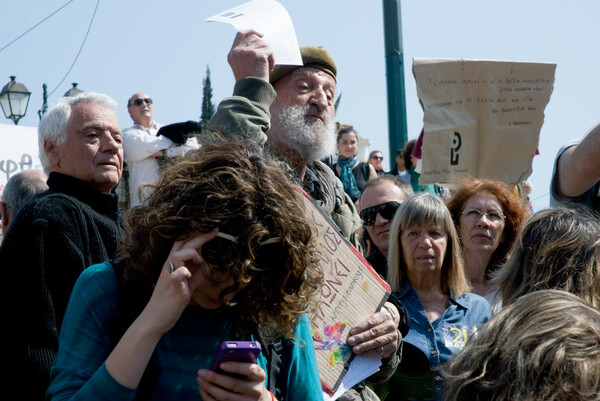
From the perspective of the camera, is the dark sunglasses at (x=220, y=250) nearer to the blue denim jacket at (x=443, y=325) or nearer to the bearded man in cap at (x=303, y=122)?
the bearded man in cap at (x=303, y=122)

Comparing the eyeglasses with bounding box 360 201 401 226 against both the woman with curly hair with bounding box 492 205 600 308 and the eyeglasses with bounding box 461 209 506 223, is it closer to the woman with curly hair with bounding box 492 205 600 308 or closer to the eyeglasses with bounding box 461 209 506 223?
the eyeglasses with bounding box 461 209 506 223

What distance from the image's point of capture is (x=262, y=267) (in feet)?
6.80

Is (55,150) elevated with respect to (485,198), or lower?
elevated

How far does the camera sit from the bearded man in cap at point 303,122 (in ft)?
9.73

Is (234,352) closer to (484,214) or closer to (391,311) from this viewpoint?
(391,311)

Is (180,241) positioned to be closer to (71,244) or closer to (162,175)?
(162,175)

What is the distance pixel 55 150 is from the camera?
11.2ft

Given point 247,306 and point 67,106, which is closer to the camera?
point 247,306

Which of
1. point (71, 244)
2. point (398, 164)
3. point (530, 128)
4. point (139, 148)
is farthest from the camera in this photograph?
point (398, 164)

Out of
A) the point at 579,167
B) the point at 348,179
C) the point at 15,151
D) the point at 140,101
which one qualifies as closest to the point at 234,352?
the point at 579,167

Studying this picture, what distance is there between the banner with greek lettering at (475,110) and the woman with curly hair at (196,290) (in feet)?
9.80

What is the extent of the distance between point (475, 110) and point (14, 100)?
34.3 ft

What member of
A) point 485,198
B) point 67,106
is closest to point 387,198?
Answer: point 485,198

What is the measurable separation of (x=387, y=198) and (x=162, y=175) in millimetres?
3151
